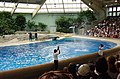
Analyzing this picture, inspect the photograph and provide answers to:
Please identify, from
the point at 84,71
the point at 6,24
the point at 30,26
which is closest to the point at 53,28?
the point at 30,26

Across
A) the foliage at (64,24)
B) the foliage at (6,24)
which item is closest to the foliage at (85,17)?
the foliage at (64,24)

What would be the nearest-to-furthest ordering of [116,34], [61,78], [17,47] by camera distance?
[61,78]
[17,47]
[116,34]

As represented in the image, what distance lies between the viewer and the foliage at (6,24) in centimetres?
2202

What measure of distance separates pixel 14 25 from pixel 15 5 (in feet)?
10.8

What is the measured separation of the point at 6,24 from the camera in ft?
75.5

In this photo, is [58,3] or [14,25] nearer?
[14,25]

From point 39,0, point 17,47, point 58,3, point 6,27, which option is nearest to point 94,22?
point 58,3

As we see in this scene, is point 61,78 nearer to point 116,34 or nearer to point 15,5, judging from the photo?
point 116,34

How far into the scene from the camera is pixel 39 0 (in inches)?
1094

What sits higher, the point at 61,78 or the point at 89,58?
the point at 61,78

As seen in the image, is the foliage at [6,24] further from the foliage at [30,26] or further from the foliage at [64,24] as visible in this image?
the foliage at [64,24]

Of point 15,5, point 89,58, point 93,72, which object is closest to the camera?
point 93,72

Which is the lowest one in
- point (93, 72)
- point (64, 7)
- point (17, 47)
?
point (17, 47)

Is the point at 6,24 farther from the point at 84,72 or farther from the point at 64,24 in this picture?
the point at 84,72
